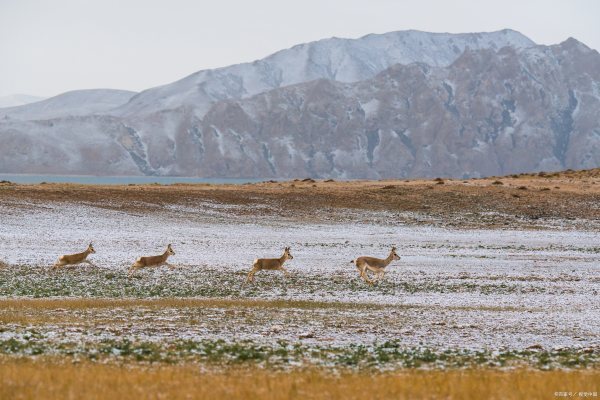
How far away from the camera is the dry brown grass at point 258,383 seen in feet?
51.9

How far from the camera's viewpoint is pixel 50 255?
162 feet

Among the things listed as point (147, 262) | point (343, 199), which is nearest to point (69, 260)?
point (147, 262)

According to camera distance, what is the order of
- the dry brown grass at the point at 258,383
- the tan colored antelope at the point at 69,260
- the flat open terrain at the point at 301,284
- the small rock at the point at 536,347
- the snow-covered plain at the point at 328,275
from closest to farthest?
the dry brown grass at the point at 258,383 → the flat open terrain at the point at 301,284 → the small rock at the point at 536,347 → the snow-covered plain at the point at 328,275 → the tan colored antelope at the point at 69,260

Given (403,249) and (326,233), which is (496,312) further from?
(326,233)

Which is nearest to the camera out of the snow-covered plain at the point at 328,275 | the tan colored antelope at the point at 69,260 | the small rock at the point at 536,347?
the small rock at the point at 536,347

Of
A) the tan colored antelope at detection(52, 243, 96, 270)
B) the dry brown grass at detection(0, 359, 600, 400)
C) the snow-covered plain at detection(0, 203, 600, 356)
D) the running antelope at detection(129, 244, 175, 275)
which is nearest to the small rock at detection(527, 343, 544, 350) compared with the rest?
the snow-covered plain at detection(0, 203, 600, 356)

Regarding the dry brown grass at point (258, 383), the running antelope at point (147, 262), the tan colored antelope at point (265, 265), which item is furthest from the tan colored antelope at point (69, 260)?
the dry brown grass at point (258, 383)

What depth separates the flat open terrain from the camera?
2141 cm

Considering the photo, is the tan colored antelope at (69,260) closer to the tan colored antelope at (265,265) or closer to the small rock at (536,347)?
the tan colored antelope at (265,265)

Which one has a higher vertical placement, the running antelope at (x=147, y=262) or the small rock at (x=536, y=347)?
the small rock at (x=536, y=347)

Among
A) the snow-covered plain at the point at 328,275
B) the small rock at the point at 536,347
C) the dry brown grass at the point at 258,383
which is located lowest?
the snow-covered plain at the point at 328,275

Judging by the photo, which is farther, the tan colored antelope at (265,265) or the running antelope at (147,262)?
the running antelope at (147,262)

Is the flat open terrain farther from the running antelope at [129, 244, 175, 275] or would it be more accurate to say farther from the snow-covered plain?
the running antelope at [129, 244, 175, 275]

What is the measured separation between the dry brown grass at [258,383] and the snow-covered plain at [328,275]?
496 cm
